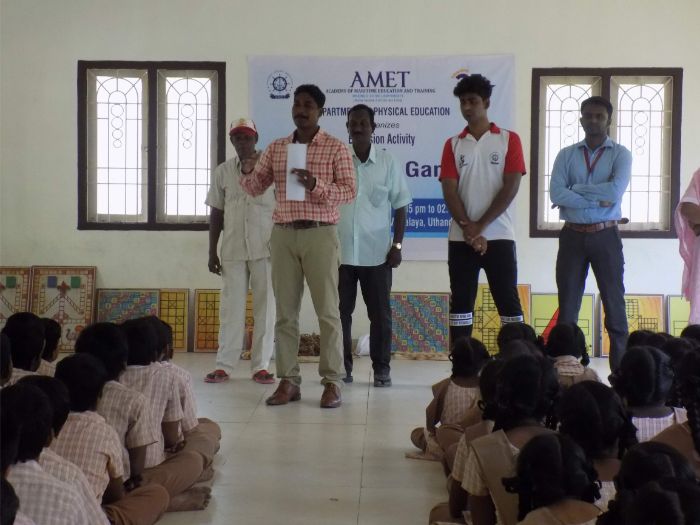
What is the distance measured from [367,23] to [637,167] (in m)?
2.39

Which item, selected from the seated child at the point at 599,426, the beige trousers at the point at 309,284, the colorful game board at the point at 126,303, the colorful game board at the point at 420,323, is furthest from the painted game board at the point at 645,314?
the seated child at the point at 599,426

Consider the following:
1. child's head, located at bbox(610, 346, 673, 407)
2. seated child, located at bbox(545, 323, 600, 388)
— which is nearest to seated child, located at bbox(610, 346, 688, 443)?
child's head, located at bbox(610, 346, 673, 407)

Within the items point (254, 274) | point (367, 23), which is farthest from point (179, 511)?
point (367, 23)

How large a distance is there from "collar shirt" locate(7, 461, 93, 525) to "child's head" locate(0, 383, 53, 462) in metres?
0.03

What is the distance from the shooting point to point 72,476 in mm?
2172

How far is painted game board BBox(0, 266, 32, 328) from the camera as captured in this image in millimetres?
6980

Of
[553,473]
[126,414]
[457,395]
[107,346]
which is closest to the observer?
[553,473]

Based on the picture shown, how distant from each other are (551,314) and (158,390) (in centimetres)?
424

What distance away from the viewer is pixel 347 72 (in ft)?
22.7

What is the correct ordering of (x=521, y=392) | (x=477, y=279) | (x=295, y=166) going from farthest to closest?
(x=477, y=279) → (x=295, y=166) → (x=521, y=392)

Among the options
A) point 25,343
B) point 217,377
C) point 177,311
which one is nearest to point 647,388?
point 25,343

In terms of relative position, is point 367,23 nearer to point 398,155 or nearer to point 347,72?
point 347,72

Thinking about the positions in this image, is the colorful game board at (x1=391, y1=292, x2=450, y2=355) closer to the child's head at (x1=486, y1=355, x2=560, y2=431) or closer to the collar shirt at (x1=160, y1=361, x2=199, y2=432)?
the collar shirt at (x1=160, y1=361, x2=199, y2=432)

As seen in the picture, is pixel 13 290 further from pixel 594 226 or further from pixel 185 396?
→ pixel 594 226
